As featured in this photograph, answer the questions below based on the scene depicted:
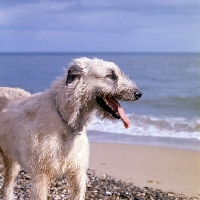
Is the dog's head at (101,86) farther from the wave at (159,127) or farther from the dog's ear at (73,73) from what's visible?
the wave at (159,127)

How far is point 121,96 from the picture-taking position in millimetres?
4176

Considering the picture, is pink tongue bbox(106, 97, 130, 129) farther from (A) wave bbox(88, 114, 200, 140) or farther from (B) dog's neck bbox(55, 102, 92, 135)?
(A) wave bbox(88, 114, 200, 140)

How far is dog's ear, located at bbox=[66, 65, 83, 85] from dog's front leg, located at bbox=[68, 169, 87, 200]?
3.09 feet

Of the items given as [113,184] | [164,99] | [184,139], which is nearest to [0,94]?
[113,184]

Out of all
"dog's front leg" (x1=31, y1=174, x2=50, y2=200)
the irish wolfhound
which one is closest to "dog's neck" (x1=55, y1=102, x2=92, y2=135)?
the irish wolfhound

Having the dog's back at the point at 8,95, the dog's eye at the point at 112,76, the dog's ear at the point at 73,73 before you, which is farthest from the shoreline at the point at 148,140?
the dog's ear at the point at 73,73

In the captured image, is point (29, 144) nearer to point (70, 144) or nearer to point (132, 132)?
point (70, 144)

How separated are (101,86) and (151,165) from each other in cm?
488

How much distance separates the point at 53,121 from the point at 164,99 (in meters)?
14.5

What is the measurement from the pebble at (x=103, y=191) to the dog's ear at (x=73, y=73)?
7.74ft

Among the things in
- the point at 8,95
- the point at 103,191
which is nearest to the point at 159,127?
the point at 103,191

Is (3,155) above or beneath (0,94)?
beneath

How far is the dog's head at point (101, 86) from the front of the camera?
13.6ft

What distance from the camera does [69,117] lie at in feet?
13.9
